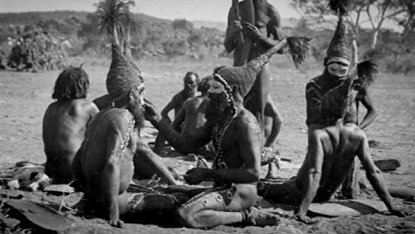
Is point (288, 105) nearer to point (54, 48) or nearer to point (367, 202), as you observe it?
point (367, 202)

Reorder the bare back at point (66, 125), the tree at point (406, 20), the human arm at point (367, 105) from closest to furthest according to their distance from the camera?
the bare back at point (66, 125), the human arm at point (367, 105), the tree at point (406, 20)

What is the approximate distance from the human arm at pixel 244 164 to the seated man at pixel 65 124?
1356mm

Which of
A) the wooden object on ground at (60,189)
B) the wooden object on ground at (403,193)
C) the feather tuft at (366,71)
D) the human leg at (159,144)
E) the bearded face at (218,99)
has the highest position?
the feather tuft at (366,71)

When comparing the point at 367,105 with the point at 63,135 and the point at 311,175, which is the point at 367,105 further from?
the point at 63,135

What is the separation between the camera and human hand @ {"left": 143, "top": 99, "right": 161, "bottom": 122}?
4732mm

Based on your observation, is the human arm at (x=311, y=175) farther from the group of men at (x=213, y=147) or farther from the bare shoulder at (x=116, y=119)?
the bare shoulder at (x=116, y=119)

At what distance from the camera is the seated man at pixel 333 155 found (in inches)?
190

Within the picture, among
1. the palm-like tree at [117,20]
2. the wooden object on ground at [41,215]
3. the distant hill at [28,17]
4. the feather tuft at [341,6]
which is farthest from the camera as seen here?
the distant hill at [28,17]

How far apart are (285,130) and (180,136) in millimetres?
5761

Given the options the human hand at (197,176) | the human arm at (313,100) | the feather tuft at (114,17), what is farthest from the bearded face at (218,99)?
the human arm at (313,100)

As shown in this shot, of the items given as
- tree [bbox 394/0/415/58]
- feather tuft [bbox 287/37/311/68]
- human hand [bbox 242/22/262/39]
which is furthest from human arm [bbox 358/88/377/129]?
tree [bbox 394/0/415/58]

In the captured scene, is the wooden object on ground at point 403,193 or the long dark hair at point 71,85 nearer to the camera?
the long dark hair at point 71,85

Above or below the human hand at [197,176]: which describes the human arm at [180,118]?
below

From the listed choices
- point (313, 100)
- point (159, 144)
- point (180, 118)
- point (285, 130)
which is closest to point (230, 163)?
point (313, 100)
